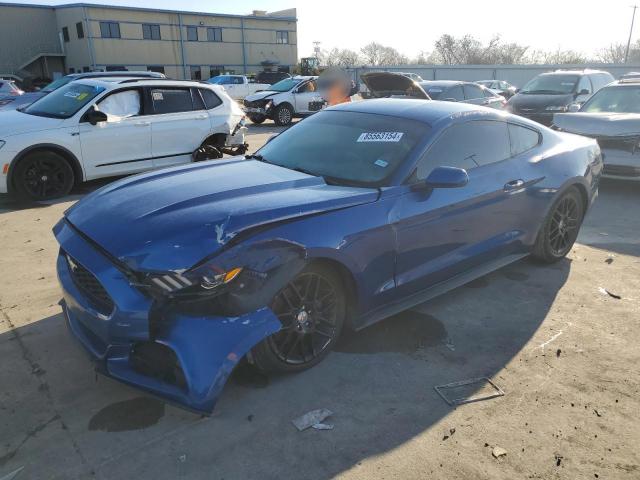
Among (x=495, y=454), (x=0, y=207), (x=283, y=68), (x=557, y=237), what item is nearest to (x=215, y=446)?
(x=495, y=454)

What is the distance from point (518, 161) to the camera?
4.32 m

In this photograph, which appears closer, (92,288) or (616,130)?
(92,288)

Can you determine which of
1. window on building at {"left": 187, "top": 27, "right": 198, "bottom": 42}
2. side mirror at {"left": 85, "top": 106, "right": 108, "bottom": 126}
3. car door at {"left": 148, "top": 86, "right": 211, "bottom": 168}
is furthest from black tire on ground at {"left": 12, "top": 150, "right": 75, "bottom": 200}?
window on building at {"left": 187, "top": 27, "right": 198, "bottom": 42}

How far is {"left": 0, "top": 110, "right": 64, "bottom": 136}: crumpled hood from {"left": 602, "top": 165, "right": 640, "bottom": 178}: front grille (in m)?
8.02

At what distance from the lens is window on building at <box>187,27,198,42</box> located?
5091cm

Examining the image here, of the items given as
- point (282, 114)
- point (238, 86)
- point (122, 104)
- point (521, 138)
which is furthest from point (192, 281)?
point (238, 86)

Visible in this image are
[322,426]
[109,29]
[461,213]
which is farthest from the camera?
[109,29]

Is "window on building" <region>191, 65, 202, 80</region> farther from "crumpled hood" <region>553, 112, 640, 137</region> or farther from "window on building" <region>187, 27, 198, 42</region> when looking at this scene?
"crumpled hood" <region>553, 112, 640, 137</region>

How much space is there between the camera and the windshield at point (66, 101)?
732 centimetres

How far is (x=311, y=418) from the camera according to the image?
2770mm

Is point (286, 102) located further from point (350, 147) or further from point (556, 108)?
point (350, 147)

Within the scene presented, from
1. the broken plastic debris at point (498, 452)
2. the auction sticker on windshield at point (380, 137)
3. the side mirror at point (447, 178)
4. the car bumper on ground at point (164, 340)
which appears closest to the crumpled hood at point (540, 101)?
the auction sticker on windshield at point (380, 137)

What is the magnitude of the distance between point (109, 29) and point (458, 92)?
142 feet

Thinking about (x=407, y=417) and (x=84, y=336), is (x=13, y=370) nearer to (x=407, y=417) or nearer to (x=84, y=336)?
(x=84, y=336)
